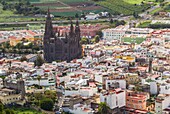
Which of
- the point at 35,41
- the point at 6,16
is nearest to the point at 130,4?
the point at 6,16

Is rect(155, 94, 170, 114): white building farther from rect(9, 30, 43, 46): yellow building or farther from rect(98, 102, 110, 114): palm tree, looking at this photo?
rect(9, 30, 43, 46): yellow building

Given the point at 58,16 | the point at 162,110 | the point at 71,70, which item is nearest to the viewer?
the point at 162,110

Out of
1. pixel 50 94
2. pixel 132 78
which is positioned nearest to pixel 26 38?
pixel 132 78

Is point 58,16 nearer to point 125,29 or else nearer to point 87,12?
point 87,12

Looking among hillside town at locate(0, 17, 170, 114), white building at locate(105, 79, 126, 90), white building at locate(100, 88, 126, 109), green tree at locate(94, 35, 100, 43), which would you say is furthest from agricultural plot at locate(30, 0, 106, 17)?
white building at locate(100, 88, 126, 109)

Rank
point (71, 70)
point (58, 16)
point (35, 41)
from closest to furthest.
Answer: point (71, 70) → point (35, 41) → point (58, 16)

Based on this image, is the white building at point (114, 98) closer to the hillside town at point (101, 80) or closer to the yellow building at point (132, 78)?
the hillside town at point (101, 80)
